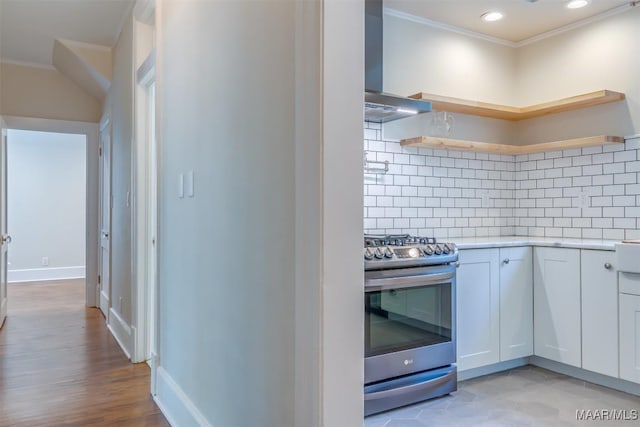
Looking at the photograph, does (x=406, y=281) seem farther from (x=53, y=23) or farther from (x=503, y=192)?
(x=53, y=23)

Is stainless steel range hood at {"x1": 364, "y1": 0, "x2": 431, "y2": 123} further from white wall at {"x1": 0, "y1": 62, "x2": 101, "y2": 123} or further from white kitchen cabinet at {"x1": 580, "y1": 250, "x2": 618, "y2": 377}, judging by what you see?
white wall at {"x1": 0, "y1": 62, "x2": 101, "y2": 123}

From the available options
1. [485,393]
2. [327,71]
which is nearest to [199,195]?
[327,71]

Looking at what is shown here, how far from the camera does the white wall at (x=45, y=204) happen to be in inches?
270

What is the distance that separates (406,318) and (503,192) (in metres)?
1.85

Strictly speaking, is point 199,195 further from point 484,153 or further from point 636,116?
point 636,116

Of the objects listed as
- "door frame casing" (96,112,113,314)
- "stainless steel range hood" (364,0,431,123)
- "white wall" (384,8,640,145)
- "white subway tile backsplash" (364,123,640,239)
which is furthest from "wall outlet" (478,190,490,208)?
"door frame casing" (96,112,113,314)

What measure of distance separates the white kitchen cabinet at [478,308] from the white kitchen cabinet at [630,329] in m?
0.68

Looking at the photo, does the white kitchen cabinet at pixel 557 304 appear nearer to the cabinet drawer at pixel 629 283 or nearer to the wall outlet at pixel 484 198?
the cabinet drawer at pixel 629 283

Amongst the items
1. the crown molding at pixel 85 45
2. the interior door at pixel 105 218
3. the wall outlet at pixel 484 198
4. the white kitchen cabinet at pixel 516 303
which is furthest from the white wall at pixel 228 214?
the wall outlet at pixel 484 198

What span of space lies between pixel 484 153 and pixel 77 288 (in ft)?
18.6

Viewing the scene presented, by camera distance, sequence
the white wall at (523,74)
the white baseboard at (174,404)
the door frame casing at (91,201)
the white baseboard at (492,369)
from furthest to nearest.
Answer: the door frame casing at (91,201), the white wall at (523,74), the white baseboard at (492,369), the white baseboard at (174,404)

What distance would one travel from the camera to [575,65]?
3363mm

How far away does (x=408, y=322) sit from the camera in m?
2.48

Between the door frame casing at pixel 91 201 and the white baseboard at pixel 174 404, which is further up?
the door frame casing at pixel 91 201
